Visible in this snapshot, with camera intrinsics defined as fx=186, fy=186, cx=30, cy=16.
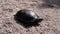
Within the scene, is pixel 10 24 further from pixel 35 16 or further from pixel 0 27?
pixel 35 16

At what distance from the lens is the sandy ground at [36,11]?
3.88 metres

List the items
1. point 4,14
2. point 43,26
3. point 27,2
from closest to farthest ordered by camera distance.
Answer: point 43,26 < point 4,14 < point 27,2

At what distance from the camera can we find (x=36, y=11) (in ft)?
15.0

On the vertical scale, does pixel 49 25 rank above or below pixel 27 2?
below

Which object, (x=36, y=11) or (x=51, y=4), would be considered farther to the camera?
(x=51, y=4)

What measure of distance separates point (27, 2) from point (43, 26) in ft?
3.83

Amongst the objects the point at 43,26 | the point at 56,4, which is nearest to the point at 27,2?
the point at 56,4

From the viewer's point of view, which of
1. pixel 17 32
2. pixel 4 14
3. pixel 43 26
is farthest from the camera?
pixel 4 14

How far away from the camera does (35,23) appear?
414 cm

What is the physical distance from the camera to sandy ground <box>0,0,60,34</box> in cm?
388

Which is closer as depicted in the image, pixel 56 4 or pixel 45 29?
pixel 45 29

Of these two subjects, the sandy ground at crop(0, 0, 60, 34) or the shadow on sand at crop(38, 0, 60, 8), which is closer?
the sandy ground at crop(0, 0, 60, 34)

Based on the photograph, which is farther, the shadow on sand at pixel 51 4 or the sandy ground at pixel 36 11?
the shadow on sand at pixel 51 4

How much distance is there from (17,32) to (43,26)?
61 cm
